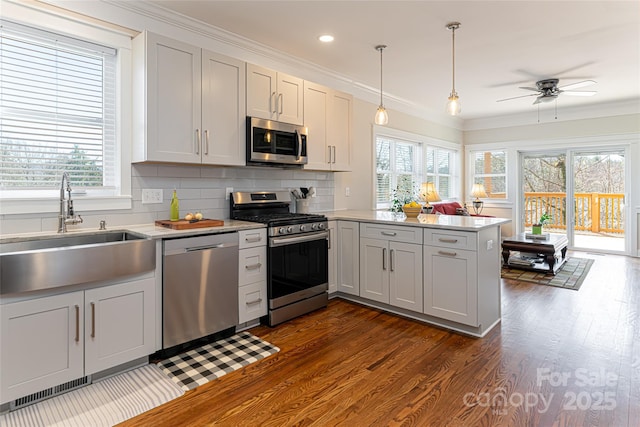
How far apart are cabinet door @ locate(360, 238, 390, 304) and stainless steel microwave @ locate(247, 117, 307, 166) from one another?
110 cm

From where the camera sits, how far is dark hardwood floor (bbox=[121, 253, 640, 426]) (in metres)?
1.89

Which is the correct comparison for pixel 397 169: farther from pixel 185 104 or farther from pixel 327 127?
pixel 185 104

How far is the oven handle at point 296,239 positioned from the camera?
308cm

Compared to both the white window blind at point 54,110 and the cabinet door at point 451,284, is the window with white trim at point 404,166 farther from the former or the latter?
the white window blind at point 54,110

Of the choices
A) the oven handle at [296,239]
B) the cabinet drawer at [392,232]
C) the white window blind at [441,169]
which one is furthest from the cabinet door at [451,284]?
the white window blind at [441,169]

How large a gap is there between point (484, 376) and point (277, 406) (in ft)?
4.37

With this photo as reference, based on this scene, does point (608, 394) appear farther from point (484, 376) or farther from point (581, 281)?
point (581, 281)

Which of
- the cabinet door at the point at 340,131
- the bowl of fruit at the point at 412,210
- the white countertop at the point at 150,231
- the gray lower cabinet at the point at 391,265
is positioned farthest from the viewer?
the cabinet door at the point at 340,131

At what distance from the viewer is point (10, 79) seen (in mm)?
2355

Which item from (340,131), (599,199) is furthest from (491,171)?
(340,131)

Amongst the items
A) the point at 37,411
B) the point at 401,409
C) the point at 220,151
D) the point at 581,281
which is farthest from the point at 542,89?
the point at 37,411

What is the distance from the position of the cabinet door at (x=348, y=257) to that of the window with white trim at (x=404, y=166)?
173cm

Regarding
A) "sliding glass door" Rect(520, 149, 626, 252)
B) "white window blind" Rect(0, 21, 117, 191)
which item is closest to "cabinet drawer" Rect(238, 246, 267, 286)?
"white window blind" Rect(0, 21, 117, 191)

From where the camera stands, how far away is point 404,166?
6.04m
